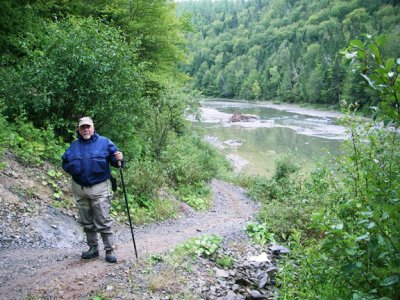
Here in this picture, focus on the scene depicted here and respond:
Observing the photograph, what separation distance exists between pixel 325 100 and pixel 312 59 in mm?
23632

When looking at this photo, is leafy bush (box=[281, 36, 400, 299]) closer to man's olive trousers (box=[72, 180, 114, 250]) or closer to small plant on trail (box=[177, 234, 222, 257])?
small plant on trail (box=[177, 234, 222, 257])

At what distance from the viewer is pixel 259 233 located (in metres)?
8.20

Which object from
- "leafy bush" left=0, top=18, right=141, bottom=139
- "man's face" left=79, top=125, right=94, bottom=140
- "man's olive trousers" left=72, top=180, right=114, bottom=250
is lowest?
"man's olive trousers" left=72, top=180, right=114, bottom=250

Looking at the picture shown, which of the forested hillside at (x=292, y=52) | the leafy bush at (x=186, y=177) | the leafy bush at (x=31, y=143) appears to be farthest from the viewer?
the forested hillside at (x=292, y=52)

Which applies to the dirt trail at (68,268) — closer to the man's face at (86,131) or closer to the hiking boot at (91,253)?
the hiking boot at (91,253)

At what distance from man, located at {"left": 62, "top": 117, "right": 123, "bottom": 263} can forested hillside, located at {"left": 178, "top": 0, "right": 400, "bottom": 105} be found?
44.3 meters

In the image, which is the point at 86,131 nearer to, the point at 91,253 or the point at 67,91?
the point at 91,253

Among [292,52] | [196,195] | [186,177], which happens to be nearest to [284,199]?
[196,195]

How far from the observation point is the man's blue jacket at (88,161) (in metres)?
5.33

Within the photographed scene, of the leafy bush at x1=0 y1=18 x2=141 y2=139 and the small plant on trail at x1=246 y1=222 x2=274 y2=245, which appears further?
the leafy bush at x1=0 y1=18 x2=141 y2=139

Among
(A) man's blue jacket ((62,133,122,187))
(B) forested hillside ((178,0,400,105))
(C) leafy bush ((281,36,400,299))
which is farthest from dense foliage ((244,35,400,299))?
(B) forested hillside ((178,0,400,105))

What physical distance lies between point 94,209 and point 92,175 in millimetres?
582

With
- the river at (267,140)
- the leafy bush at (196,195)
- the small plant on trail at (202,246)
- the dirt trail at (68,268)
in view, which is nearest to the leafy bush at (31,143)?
the dirt trail at (68,268)

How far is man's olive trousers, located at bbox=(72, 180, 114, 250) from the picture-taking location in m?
5.46
